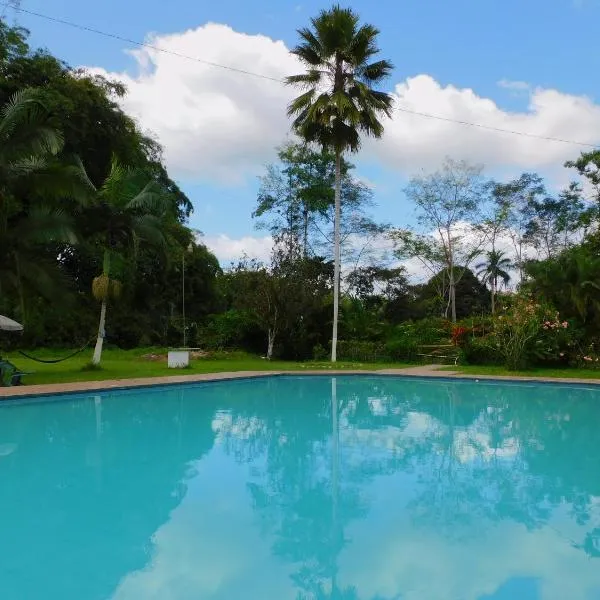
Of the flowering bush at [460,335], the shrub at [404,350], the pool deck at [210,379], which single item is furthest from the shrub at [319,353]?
the flowering bush at [460,335]

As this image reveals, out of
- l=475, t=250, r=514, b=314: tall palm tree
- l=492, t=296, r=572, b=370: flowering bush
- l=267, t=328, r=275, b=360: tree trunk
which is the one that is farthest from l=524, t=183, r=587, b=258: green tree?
l=267, t=328, r=275, b=360: tree trunk

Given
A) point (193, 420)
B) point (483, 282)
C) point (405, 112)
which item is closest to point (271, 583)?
point (193, 420)

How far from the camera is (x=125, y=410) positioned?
11.1 m

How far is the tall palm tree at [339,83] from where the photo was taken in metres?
18.5

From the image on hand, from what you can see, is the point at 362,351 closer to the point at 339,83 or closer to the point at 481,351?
the point at 481,351

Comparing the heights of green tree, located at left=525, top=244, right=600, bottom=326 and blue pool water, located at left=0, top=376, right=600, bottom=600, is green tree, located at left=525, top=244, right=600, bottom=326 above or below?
above

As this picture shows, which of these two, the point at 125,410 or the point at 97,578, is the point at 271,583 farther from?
the point at 125,410

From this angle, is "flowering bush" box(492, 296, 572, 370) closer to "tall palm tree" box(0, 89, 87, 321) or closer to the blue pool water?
the blue pool water

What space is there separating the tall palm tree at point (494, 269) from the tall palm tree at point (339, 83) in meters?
18.4

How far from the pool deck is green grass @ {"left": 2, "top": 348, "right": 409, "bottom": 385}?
2.74ft

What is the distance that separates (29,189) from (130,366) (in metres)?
6.21

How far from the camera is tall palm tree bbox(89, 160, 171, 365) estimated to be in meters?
16.0

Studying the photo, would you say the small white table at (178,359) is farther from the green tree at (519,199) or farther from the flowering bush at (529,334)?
the green tree at (519,199)

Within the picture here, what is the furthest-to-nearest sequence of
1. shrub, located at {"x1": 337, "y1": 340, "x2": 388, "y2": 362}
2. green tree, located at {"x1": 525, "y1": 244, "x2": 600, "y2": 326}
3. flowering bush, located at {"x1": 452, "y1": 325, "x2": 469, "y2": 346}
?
1. shrub, located at {"x1": 337, "y1": 340, "x2": 388, "y2": 362}
2. flowering bush, located at {"x1": 452, "y1": 325, "x2": 469, "y2": 346}
3. green tree, located at {"x1": 525, "y1": 244, "x2": 600, "y2": 326}
